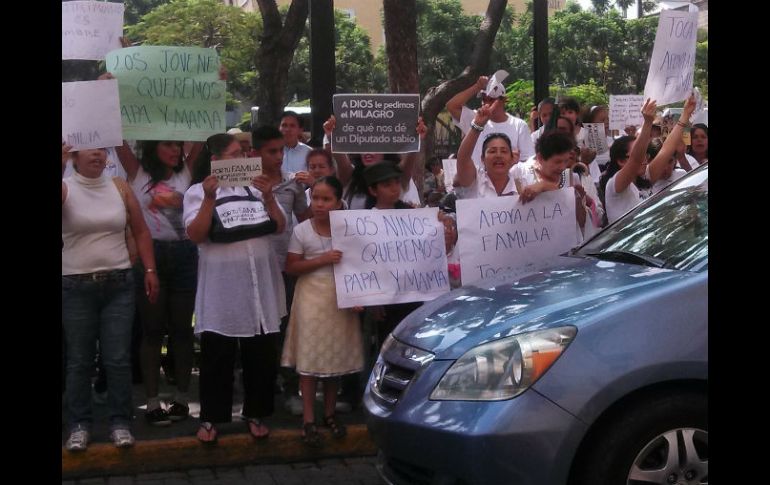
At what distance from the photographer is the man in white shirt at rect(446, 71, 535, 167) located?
285 inches

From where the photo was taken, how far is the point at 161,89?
6.23m

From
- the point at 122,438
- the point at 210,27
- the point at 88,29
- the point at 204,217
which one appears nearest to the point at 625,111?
the point at 204,217

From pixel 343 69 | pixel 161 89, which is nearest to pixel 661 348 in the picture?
pixel 161 89

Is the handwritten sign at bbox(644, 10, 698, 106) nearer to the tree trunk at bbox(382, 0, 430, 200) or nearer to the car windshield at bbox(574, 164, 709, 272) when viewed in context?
the car windshield at bbox(574, 164, 709, 272)

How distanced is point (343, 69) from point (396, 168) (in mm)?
37142

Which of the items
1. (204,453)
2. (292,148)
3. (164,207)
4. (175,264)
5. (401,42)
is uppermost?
(401,42)

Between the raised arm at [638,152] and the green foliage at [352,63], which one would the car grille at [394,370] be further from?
the green foliage at [352,63]

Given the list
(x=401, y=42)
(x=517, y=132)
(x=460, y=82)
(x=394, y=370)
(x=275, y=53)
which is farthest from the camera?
(x=460, y=82)

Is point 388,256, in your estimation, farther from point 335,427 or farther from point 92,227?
point 92,227

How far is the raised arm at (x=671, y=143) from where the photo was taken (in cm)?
691

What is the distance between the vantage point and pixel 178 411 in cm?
644

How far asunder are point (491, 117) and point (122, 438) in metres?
3.74
